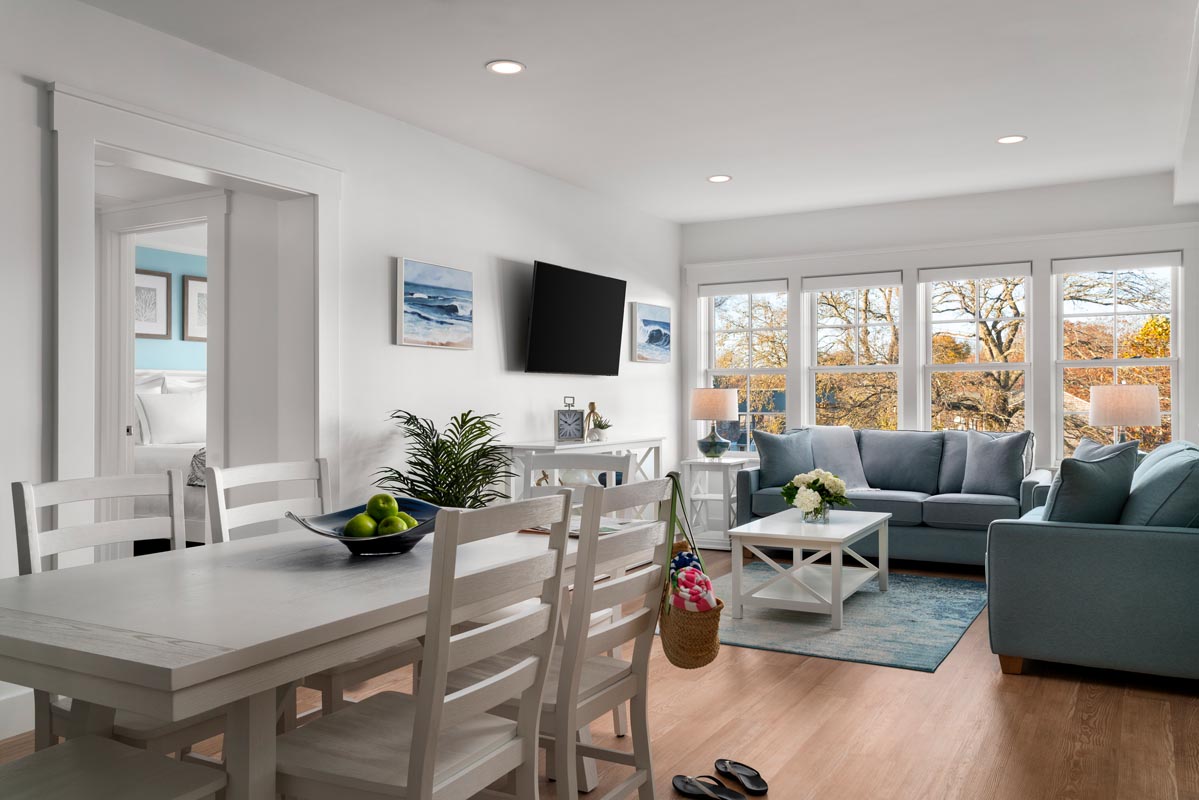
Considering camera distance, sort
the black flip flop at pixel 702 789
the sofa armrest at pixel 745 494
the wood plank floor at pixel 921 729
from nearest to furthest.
Result: the black flip flop at pixel 702 789, the wood plank floor at pixel 921 729, the sofa armrest at pixel 745 494

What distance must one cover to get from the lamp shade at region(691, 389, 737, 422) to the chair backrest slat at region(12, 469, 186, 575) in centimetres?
458

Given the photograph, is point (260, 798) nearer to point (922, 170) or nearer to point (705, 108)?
point (705, 108)

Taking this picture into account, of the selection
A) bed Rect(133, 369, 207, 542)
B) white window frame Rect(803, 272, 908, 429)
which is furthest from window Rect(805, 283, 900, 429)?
bed Rect(133, 369, 207, 542)

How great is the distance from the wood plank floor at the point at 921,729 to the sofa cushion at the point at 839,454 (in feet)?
8.31

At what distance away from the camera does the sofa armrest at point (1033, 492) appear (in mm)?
5250

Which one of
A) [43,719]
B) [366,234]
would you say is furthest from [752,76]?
[43,719]

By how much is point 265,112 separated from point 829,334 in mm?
4666

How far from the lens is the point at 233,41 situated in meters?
3.63

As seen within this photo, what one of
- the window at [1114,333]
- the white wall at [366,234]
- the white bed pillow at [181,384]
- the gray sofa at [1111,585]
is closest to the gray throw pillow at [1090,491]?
the gray sofa at [1111,585]

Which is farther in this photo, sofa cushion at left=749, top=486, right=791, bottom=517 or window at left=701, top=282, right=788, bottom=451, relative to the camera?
window at left=701, top=282, right=788, bottom=451

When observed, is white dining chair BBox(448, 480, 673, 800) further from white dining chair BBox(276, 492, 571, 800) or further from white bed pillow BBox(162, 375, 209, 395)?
white bed pillow BBox(162, 375, 209, 395)

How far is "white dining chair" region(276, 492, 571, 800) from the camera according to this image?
1.53 m

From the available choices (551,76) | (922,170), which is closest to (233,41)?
(551,76)

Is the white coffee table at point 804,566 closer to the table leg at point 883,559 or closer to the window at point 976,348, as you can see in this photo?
the table leg at point 883,559
